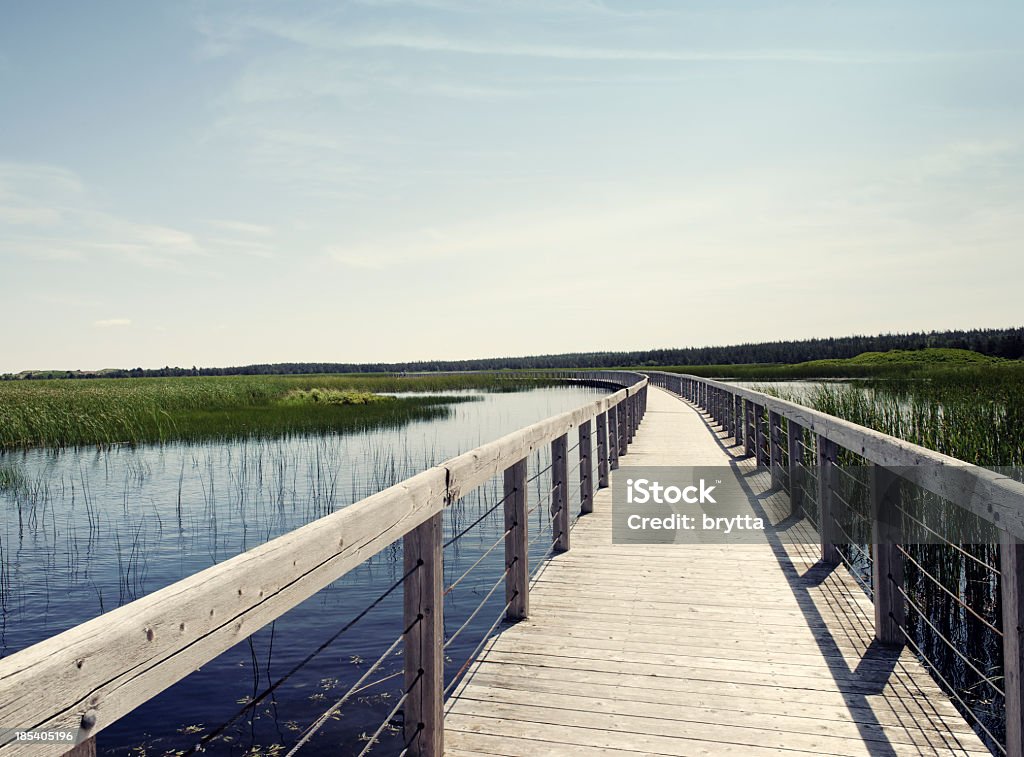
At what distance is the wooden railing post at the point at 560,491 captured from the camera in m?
5.67

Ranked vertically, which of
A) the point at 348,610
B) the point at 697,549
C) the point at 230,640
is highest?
the point at 230,640

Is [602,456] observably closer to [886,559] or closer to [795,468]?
[795,468]

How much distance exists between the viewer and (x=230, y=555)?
859 centimetres

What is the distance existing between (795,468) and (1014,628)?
474 centimetres

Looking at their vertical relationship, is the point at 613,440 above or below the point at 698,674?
above

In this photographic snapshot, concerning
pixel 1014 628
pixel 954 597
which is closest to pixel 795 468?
pixel 954 597

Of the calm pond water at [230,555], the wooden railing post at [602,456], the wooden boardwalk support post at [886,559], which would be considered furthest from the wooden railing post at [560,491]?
the wooden railing post at [602,456]

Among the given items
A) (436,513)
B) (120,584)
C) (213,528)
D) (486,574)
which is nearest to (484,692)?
(436,513)

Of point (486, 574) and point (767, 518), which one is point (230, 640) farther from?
point (486, 574)

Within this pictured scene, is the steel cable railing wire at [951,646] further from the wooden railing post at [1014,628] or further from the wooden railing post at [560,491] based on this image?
the wooden railing post at [560,491]

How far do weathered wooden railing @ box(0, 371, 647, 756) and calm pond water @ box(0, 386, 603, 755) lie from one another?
0.78 ft

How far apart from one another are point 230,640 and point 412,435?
20.4 m

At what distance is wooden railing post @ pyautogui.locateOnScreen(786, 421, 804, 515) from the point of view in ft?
21.4

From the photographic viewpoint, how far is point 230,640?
4.85 ft
